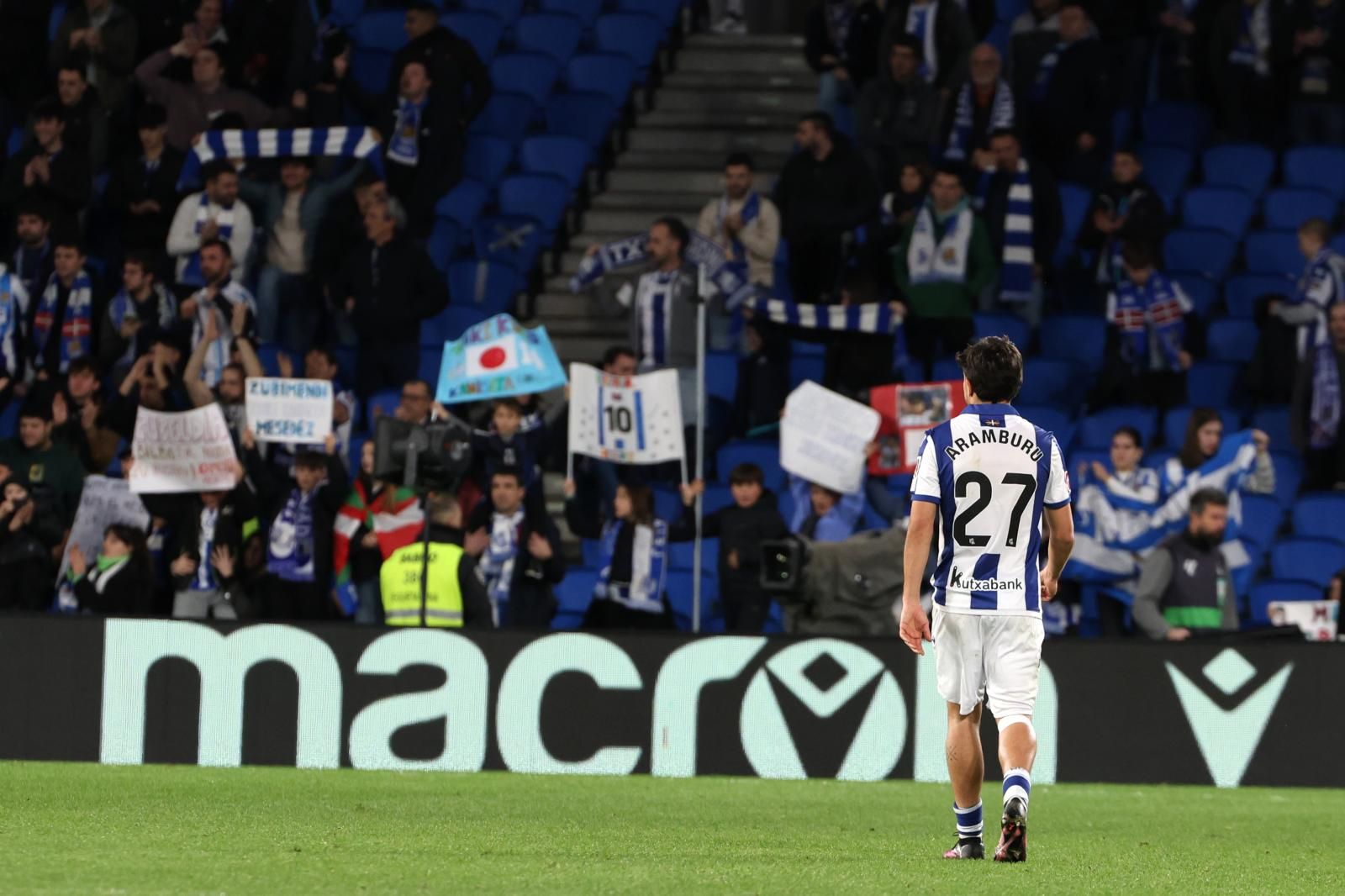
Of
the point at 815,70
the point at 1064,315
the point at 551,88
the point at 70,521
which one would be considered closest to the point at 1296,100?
the point at 1064,315

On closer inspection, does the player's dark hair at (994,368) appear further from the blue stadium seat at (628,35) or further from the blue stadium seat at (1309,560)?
the blue stadium seat at (628,35)

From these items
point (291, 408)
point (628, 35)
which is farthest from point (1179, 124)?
point (291, 408)

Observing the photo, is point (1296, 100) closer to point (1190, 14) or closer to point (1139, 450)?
point (1190, 14)

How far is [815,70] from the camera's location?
1888 cm

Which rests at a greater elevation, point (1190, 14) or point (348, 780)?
point (1190, 14)

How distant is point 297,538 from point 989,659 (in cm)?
771

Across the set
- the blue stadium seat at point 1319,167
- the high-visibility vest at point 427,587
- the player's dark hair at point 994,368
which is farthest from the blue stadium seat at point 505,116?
the player's dark hair at point 994,368

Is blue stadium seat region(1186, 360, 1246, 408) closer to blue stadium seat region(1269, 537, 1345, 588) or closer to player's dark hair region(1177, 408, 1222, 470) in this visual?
blue stadium seat region(1269, 537, 1345, 588)

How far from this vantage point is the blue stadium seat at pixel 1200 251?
59.4ft

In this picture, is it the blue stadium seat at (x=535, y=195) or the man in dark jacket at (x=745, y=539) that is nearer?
the man in dark jacket at (x=745, y=539)

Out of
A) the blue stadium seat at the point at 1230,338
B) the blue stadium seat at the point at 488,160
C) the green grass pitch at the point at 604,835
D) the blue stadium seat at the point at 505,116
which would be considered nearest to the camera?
the green grass pitch at the point at 604,835

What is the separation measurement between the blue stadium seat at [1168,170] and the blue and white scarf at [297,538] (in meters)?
7.95

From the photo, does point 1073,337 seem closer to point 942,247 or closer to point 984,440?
point 942,247

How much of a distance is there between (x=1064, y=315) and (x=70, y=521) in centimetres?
755
